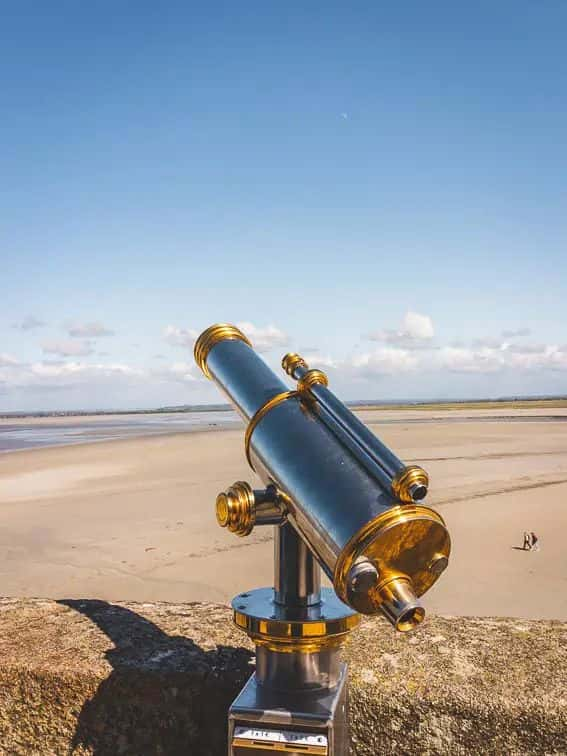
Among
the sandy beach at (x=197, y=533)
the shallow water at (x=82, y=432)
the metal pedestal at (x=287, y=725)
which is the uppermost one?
the shallow water at (x=82, y=432)

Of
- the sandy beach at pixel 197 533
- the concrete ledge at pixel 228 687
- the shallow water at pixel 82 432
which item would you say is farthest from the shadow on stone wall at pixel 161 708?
the shallow water at pixel 82 432

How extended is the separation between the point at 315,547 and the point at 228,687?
645 millimetres

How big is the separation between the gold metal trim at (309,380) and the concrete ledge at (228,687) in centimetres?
68

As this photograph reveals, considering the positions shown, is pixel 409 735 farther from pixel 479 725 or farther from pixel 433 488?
pixel 433 488

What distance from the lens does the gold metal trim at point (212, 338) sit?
5.85ft

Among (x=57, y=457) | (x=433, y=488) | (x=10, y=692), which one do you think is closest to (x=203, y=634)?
(x=10, y=692)

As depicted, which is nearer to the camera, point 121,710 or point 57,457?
point 121,710

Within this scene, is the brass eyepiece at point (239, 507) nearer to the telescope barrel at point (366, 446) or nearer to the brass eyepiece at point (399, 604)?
the telescope barrel at point (366, 446)

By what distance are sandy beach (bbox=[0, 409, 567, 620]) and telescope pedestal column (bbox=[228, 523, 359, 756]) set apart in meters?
4.86

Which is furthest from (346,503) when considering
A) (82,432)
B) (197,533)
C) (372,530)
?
(82,432)

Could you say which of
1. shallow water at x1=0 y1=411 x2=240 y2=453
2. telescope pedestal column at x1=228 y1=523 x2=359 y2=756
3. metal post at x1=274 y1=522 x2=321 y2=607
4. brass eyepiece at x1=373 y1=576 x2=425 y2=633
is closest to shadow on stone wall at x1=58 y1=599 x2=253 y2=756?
telescope pedestal column at x1=228 y1=523 x2=359 y2=756

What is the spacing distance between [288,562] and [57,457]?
784 inches

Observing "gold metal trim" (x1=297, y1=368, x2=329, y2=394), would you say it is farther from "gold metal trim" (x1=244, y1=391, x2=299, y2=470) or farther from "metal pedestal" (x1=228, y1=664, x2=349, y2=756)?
"metal pedestal" (x1=228, y1=664, x2=349, y2=756)

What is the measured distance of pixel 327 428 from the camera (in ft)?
4.56
